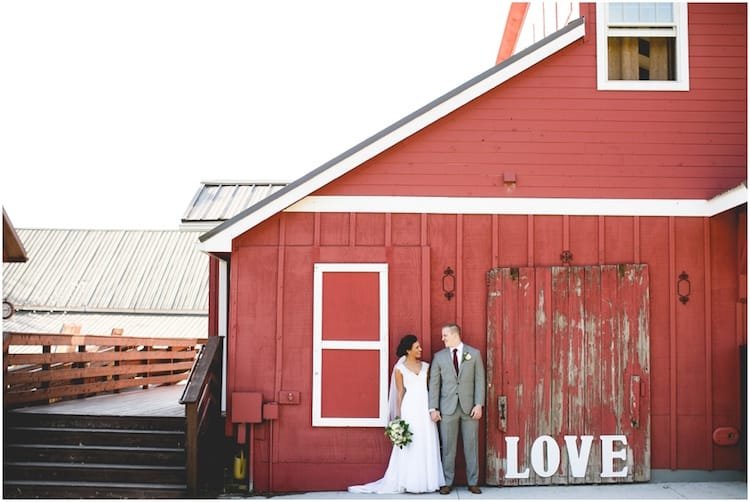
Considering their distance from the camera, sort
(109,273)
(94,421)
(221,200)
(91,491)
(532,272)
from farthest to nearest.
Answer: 1. (109,273)
2. (221,200)
3. (94,421)
4. (532,272)
5. (91,491)

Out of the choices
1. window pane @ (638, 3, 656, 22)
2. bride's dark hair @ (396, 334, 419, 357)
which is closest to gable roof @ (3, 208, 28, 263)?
bride's dark hair @ (396, 334, 419, 357)

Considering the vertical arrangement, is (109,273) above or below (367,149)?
below

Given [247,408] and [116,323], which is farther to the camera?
[116,323]

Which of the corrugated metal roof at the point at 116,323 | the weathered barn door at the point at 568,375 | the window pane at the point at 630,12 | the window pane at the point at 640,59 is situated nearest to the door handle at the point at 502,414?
the weathered barn door at the point at 568,375

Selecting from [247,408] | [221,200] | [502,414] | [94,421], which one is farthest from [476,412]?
[221,200]

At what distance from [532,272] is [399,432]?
229cm

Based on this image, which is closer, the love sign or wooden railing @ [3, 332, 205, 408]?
the love sign

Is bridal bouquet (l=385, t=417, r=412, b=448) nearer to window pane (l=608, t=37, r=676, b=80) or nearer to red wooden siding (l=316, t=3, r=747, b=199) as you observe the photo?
red wooden siding (l=316, t=3, r=747, b=199)

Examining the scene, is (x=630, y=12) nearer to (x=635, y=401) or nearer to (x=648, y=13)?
(x=648, y=13)

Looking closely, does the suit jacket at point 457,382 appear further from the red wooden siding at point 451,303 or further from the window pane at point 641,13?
the window pane at point 641,13

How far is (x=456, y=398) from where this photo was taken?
8.12 meters

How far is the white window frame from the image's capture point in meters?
8.51

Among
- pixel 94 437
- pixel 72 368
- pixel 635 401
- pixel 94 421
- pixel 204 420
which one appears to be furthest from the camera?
pixel 72 368

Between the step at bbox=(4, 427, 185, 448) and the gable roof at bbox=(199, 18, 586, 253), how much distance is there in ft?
7.83
